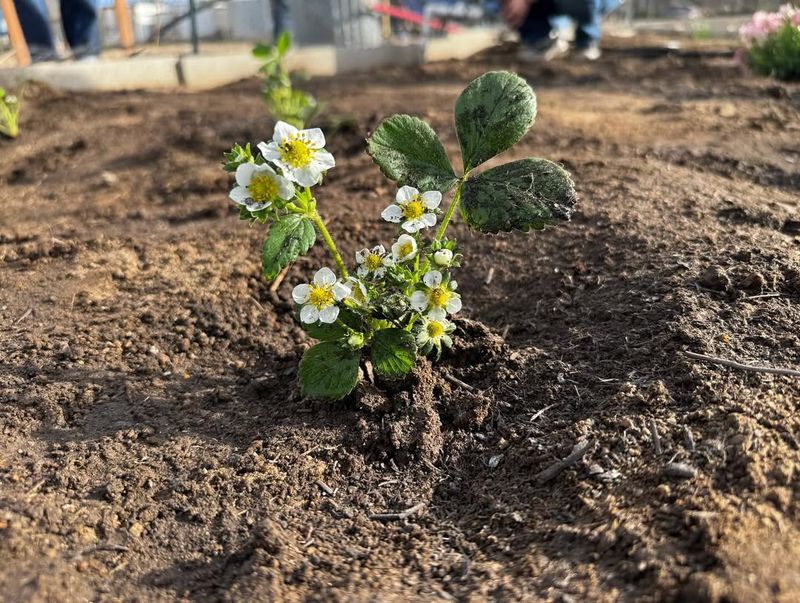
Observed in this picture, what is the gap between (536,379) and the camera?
6.08ft

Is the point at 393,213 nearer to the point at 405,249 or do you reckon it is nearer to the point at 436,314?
the point at 405,249

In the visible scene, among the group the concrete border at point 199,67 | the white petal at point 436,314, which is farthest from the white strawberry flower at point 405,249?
the concrete border at point 199,67

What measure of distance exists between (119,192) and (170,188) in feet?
0.79

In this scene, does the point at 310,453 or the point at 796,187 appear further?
the point at 796,187

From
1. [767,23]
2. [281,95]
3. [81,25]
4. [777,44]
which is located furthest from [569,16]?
[81,25]

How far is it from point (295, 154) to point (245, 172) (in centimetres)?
11

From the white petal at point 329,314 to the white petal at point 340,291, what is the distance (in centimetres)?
3

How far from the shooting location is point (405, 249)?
163 cm

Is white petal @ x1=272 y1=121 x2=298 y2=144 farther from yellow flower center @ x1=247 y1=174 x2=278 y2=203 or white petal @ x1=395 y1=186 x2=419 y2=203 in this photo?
white petal @ x1=395 y1=186 x2=419 y2=203

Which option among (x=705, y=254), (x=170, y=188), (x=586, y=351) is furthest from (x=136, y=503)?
(x=170, y=188)

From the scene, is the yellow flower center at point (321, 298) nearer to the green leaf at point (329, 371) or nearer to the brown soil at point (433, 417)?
the green leaf at point (329, 371)

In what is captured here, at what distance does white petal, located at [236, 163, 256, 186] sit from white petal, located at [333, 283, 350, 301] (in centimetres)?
29

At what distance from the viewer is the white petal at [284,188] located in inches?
59.2

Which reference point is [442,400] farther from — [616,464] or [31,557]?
[31,557]
